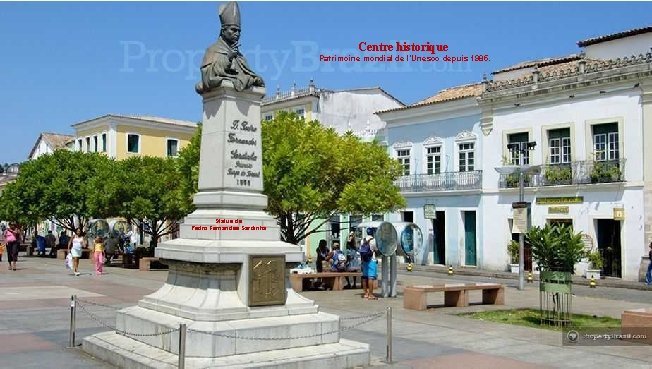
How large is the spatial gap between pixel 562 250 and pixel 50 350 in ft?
30.4

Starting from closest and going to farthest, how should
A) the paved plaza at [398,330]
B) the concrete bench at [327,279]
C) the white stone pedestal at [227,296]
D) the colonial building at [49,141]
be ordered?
the white stone pedestal at [227,296], the paved plaza at [398,330], the concrete bench at [327,279], the colonial building at [49,141]

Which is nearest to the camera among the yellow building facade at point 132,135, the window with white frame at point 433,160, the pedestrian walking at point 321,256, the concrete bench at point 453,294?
the concrete bench at point 453,294

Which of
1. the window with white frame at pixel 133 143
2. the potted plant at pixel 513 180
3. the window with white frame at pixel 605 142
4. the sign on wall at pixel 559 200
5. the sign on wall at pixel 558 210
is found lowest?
the sign on wall at pixel 558 210

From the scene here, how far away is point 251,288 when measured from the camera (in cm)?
931

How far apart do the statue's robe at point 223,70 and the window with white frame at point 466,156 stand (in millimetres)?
23695

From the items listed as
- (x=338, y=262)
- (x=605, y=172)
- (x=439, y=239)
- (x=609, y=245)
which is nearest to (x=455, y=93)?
(x=439, y=239)

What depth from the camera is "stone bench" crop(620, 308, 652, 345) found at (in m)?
11.4

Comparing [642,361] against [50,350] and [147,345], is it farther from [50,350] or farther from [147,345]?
[50,350]

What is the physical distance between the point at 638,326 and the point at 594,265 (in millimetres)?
16221

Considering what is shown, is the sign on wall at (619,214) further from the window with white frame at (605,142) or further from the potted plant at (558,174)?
the potted plant at (558,174)

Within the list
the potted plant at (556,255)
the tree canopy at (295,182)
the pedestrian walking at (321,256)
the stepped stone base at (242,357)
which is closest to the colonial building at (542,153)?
the tree canopy at (295,182)

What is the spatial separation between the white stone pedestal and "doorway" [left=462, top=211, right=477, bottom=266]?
23.8 m

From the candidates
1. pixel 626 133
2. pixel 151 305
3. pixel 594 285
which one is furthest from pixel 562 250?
pixel 626 133

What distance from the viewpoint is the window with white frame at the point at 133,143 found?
50.2 m
